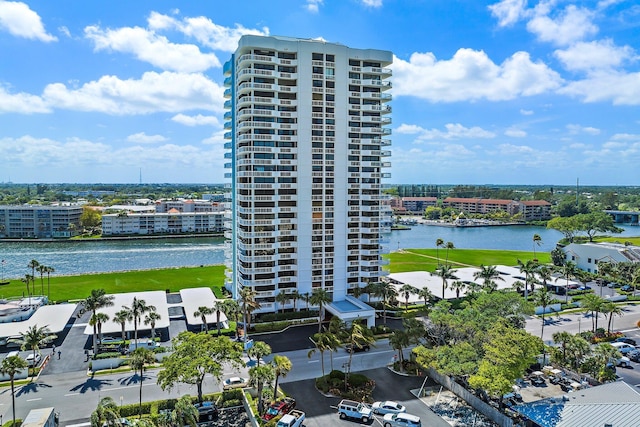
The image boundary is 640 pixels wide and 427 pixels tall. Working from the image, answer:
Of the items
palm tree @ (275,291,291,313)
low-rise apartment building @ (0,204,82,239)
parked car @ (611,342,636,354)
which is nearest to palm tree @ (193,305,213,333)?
palm tree @ (275,291,291,313)

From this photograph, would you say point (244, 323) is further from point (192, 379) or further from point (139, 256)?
point (139, 256)

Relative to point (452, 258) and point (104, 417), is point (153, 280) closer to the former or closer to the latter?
point (104, 417)

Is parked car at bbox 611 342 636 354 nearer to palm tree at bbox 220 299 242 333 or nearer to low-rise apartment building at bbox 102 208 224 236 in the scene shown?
palm tree at bbox 220 299 242 333

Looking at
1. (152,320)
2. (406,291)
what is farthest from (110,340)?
(406,291)

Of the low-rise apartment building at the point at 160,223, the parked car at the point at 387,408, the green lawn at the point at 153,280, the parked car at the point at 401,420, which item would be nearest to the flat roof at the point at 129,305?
the green lawn at the point at 153,280

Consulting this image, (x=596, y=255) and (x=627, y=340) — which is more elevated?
(x=596, y=255)

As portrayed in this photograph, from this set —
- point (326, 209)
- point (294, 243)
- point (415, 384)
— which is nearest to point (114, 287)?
point (294, 243)
